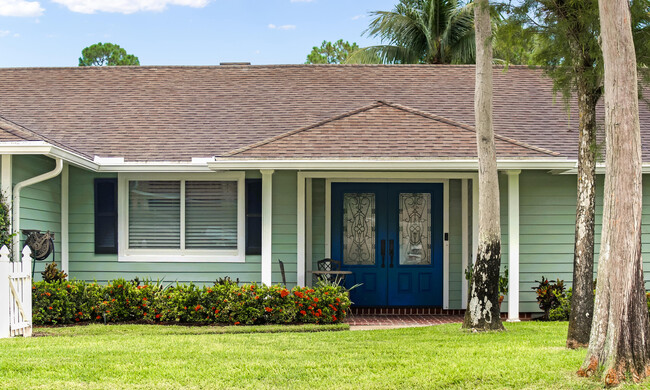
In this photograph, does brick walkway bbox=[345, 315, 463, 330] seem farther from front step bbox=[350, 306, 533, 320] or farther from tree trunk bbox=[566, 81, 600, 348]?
tree trunk bbox=[566, 81, 600, 348]

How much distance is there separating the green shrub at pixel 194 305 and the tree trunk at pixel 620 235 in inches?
190

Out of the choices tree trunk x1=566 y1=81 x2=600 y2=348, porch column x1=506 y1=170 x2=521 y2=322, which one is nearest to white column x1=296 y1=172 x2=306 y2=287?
porch column x1=506 y1=170 x2=521 y2=322

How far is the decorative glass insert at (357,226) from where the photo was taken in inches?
507

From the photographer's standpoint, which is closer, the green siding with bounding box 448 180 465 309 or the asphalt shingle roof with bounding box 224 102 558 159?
the asphalt shingle roof with bounding box 224 102 558 159

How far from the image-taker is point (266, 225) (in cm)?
1116

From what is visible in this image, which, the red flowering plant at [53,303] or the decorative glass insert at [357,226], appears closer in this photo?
the red flowering plant at [53,303]

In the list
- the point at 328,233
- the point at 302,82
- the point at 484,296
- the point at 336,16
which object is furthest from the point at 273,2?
the point at 484,296

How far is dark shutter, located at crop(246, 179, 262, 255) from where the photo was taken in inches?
471

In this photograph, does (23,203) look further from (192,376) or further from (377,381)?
(377,381)

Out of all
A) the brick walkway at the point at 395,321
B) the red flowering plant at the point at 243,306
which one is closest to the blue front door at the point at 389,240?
the brick walkway at the point at 395,321

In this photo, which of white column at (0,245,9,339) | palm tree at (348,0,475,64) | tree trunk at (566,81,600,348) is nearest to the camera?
tree trunk at (566,81,600,348)

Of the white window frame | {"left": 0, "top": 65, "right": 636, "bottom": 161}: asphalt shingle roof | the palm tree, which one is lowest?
the white window frame

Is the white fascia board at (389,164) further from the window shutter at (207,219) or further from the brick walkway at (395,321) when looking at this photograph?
the brick walkway at (395,321)

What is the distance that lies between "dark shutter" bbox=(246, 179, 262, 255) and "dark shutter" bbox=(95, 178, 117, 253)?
6.87 feet
